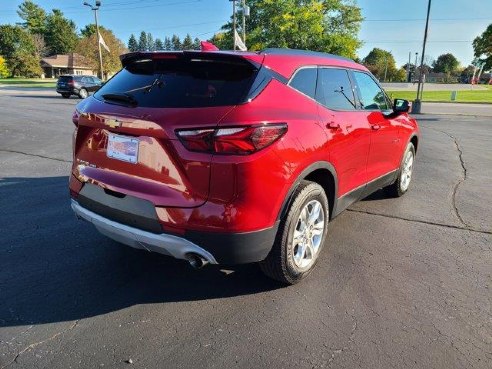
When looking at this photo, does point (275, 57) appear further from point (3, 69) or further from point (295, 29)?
point (3, 69)

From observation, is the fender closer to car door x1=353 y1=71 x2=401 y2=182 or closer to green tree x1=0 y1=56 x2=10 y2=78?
car door x1=353 y1=71 x2=401 y2=182

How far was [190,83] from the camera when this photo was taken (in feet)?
8.91

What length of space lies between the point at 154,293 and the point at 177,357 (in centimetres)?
74

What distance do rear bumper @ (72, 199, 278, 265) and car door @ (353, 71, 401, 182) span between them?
1.88 m

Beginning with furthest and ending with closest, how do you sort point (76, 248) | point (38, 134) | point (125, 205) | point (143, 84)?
point (38, 134)
point (76, 248)
point (143, 84)
point (125, 205)

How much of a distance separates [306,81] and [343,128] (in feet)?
1.75

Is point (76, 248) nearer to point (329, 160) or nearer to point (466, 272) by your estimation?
point (329, 160)

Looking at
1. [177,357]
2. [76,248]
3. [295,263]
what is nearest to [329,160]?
[295,263]

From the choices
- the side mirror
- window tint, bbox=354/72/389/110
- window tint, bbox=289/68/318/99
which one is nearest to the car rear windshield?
window tint, bbox=289/68/318/99

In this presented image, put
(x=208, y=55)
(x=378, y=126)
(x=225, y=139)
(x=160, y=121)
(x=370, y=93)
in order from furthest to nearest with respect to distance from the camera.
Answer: (x=370, y=93), (x=378, y=126), (x=208, y=55), (x=160, y=121), (x=225, y=139)

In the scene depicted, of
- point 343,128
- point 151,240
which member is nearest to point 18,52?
point 343,128

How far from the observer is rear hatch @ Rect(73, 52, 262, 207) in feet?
8.16

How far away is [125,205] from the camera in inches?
107

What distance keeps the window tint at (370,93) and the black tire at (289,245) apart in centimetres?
143
